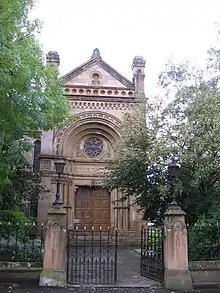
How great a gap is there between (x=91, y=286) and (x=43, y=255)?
1.55 metres

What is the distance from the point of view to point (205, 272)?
10398 millimetres

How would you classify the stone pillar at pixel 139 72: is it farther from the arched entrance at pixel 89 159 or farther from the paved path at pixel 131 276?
the paved path at pixel 131 276

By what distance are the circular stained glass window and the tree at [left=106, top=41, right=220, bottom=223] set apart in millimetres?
9424

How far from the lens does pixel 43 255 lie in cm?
1030

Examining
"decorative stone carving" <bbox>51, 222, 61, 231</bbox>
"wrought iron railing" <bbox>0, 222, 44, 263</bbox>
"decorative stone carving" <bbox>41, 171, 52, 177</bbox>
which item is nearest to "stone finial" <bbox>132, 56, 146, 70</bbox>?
"decorative stone carving" <bbox>41, 171, 52, 177</bbox>

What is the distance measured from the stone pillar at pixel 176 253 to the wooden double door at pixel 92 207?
523 inches

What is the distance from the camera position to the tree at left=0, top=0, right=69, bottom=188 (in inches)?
340

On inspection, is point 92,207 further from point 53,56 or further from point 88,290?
point 88,290

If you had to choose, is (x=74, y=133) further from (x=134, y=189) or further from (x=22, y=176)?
(x=134, y=189)

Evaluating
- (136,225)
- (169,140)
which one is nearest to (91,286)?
(169,140)

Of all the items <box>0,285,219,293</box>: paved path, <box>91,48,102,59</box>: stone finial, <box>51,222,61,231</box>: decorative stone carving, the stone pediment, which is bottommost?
<box>0,285,219,293</box>: paved path

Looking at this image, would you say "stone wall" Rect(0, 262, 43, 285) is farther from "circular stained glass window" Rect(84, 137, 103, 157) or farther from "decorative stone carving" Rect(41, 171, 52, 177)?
"circular stained glass window" Rect(84, 137, 103, 157)

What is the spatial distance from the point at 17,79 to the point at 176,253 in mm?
6096

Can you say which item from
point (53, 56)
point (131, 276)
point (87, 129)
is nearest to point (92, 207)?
point (87, 129)
